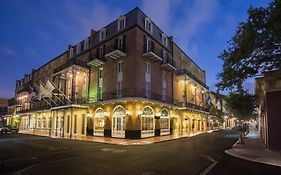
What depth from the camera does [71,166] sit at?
27.2 ft

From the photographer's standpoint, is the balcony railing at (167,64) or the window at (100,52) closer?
the window at (100,52)

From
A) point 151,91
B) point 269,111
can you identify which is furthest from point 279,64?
point 151,91

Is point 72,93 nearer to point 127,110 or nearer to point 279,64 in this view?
point 127,110

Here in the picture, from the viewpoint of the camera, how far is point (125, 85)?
23562 mm

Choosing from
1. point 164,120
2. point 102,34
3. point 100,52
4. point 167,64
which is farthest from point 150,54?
point 164,120

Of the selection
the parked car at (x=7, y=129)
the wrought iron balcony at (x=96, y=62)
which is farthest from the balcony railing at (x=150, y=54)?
the parked car at (x=7, y=129)

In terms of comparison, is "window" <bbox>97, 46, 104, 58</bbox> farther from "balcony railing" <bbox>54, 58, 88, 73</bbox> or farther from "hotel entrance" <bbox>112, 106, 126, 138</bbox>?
"hotel entrance" <bbox>112, 106, 126, 138</bbox>

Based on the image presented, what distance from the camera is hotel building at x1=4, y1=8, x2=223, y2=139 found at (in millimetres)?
23156

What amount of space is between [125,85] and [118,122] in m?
4.63

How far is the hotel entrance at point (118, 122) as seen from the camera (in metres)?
22.8

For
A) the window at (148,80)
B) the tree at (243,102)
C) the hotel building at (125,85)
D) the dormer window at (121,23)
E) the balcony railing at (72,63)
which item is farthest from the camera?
the balcony railing at (72,63)

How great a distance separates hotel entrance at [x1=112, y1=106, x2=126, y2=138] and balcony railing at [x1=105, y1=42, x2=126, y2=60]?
6699mm

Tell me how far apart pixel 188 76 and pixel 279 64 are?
27.6 meters

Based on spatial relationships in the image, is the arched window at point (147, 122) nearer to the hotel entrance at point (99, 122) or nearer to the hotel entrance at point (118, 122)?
the hotel entrance at point (118, 122)
